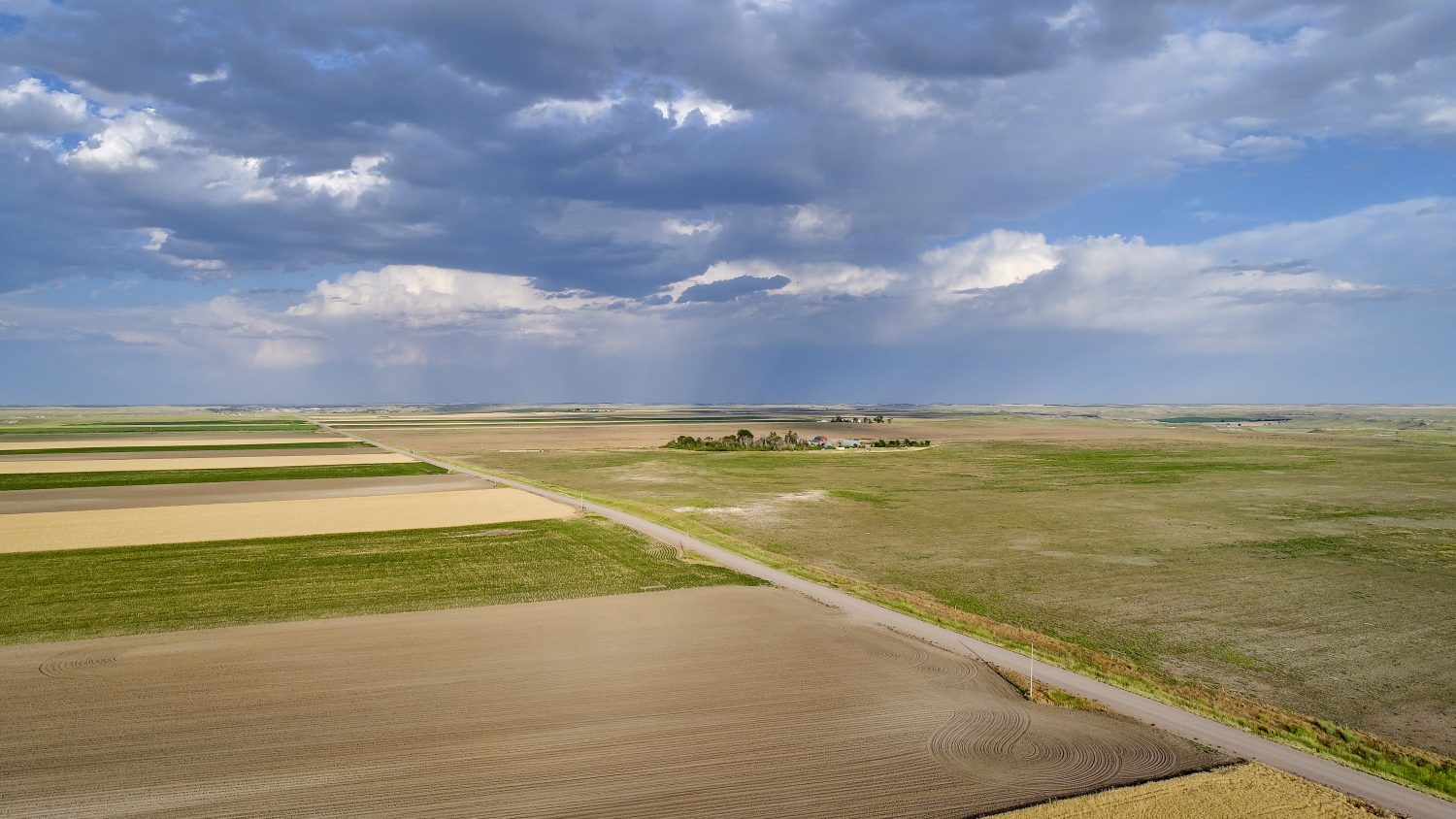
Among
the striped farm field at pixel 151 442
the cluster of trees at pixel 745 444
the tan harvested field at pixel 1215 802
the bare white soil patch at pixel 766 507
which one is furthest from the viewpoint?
the striped farm field at pixel 151 442

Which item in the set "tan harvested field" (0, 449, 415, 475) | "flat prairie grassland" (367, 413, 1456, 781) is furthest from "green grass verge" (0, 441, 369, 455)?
"flat prairie grassland" (367, 413, 1456, 781)

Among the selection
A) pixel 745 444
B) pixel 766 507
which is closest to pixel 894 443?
pixel 745 444

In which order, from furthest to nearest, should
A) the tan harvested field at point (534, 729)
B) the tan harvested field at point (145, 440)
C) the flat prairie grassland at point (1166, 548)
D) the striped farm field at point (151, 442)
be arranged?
1. the tan harvested field at point (145, 440)
2. the striped farm field at point (151, 442)
3. the flat prairie grassland at point (1166, 548)
4. the tan harvested field at point (534, 729)

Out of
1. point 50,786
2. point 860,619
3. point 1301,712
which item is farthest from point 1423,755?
point 50,786

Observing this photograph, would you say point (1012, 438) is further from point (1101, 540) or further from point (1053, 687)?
point (1053, 687)

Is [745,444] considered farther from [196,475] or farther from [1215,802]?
[1215,802]

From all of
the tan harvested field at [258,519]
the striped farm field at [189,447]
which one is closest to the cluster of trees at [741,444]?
the tan harvested field at [258,519]

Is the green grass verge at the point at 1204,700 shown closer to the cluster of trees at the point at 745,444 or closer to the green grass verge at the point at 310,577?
the green grass verge at the point at 310,577
